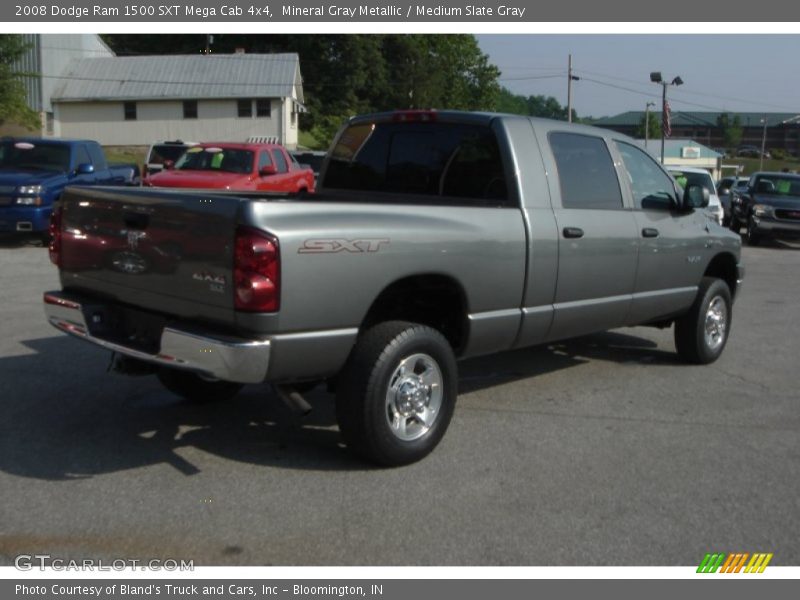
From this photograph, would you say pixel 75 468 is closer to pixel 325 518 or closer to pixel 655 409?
pixel 325 518

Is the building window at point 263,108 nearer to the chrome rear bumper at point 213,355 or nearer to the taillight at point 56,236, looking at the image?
the taillight at point 56,236

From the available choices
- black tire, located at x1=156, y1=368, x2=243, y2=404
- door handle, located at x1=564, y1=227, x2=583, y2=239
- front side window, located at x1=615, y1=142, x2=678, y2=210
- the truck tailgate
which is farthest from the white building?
the truck tailgate

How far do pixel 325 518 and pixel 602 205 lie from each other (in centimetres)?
330

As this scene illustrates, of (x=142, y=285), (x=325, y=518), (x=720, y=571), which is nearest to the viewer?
(x=720, y=571)

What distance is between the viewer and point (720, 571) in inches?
159

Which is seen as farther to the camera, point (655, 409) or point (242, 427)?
point (655, 409)

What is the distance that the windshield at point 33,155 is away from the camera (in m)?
15.6

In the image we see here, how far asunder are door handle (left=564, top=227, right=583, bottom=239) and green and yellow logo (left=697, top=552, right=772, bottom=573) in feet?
8.05

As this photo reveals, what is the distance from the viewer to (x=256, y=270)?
4316 mm

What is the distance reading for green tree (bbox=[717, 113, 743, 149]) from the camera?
134375 mm

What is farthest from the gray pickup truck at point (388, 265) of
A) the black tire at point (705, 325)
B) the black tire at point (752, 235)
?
the black tire at point (752, 235)

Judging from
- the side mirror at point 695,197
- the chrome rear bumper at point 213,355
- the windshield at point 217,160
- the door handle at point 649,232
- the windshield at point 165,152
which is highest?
the windshield at point 165,152

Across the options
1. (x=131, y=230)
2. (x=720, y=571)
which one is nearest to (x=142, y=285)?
(x=131, y=230)

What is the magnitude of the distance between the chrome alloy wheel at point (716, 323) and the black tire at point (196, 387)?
413 cm
